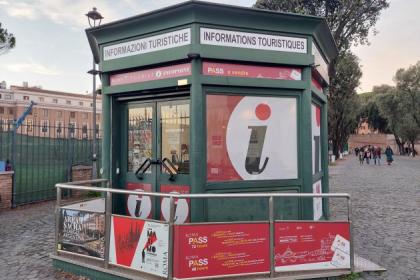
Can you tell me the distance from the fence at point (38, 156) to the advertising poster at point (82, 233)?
251 inches

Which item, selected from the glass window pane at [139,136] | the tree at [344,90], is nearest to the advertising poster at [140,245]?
the glass window pane at [139,136]

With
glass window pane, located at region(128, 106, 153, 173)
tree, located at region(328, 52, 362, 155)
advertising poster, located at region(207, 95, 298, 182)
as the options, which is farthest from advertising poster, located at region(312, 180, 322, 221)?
tree, located at region(328, 52, 362, 155)

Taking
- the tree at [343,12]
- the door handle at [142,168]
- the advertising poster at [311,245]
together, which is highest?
the tree at [343,12]

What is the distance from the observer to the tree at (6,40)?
18.6 meters

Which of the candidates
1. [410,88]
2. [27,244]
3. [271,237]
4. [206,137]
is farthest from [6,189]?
[410,88]

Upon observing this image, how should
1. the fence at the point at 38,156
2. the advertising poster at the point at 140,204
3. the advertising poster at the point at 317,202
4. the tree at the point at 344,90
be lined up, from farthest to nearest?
the tree at the point at 344,90 < the fence at the point at 38,156 < the advertising poster at the point at 317,202 < the advertising poster at the point at 140,204

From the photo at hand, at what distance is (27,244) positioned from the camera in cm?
650

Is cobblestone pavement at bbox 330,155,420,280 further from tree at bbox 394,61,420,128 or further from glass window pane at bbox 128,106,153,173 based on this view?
tree at bbox 394,61,420,128

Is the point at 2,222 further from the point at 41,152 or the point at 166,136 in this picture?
the point at 166,136

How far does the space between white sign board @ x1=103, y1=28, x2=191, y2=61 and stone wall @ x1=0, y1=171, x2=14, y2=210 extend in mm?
6472

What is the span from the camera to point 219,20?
493 centimetres

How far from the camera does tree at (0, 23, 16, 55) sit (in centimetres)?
1861

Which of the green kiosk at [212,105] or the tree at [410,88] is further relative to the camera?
the tree at [410,88]

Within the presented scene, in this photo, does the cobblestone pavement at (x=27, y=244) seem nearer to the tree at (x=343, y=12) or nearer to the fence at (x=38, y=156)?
the fence at (x=38, y=156)
